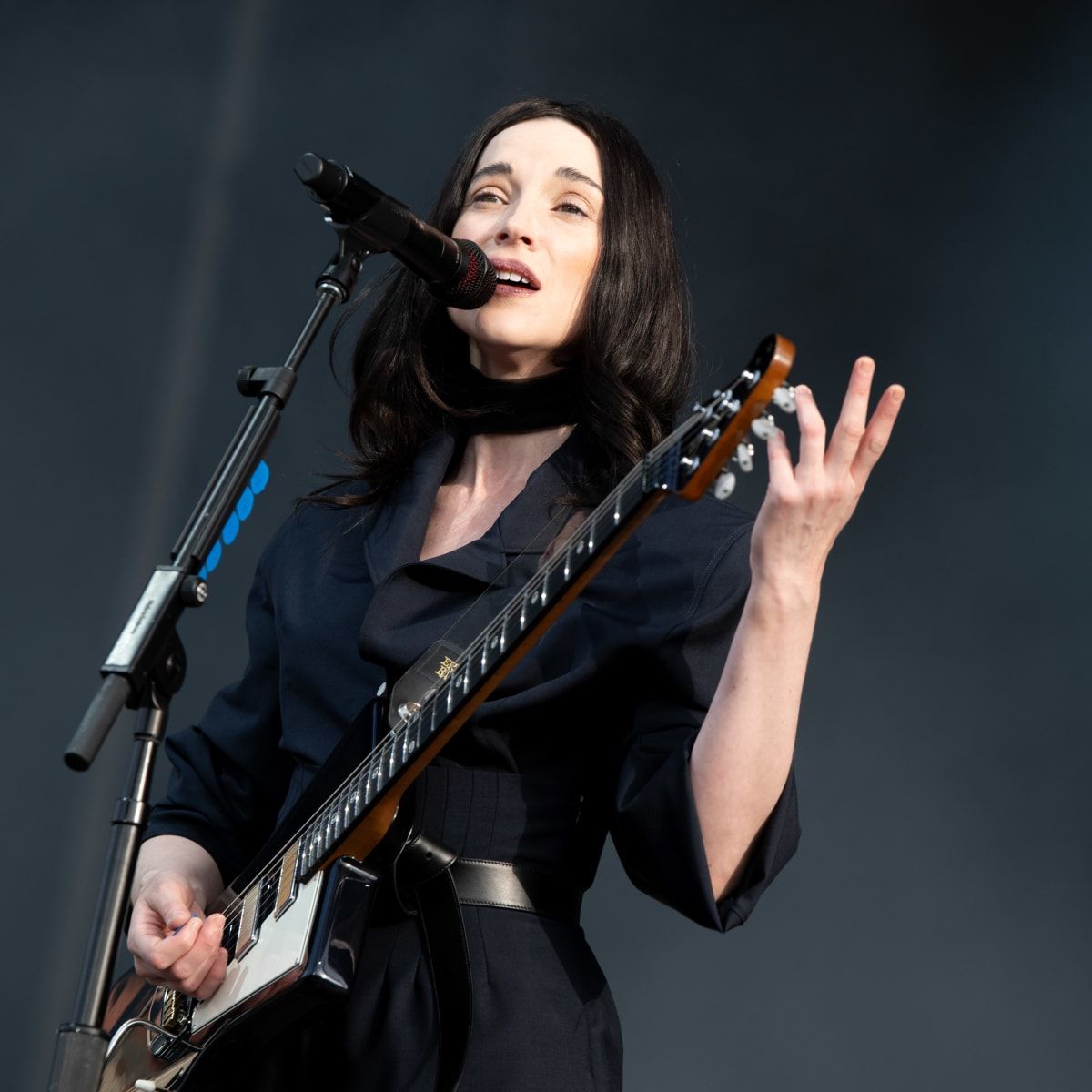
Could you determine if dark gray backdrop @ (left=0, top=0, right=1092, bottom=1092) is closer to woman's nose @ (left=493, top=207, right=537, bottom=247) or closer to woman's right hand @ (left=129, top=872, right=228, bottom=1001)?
woman's nose @ (left=493, top=207, right=537, bottom=247)

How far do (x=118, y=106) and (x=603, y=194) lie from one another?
1570mm

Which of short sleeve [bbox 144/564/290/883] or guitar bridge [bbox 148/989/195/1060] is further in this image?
short sleeve [bbox 144/564/290/883]

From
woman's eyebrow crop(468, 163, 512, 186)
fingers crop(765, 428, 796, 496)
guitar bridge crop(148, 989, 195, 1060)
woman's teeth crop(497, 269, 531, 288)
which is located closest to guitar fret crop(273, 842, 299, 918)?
guitar bridge crop(148, 989, 195, 1060)

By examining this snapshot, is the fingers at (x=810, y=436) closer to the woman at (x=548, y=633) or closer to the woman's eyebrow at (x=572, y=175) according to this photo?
the woman at (x=548, y=633)

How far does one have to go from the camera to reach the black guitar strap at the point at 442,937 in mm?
1262

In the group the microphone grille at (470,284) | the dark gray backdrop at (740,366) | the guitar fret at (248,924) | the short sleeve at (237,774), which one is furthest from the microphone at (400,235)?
the dark gray backdrop at (740,366)

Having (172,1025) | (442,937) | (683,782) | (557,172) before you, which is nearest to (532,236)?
(557,172)

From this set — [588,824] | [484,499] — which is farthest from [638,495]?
[484,499]

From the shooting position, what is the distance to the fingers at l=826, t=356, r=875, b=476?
1191mm

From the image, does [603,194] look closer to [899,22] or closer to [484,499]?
[484,499]

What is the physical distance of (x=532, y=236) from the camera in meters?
1.70

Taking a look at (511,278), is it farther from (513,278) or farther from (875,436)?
(875,436)

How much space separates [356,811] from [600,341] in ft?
2.21

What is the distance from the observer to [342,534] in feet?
5.72
